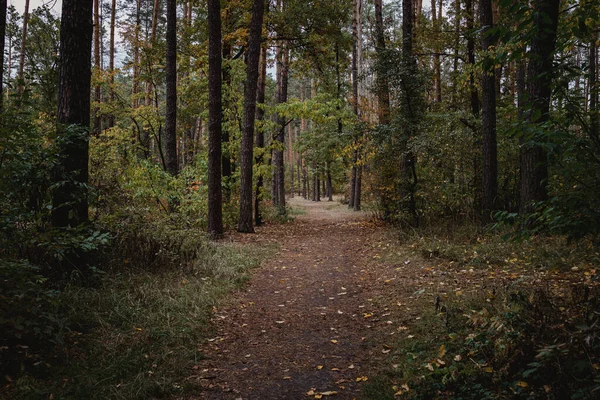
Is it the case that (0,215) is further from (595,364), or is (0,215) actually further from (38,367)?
(595,364)

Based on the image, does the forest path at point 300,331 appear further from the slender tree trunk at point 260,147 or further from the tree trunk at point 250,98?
the slender tree trunk at point 260,147

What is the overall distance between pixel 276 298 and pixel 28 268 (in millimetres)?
3732

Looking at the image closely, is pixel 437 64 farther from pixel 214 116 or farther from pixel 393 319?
pixel 393 319

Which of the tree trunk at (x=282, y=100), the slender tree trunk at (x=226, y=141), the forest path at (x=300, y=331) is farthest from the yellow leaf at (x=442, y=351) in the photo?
the tree trunk at (x=282, y=100)

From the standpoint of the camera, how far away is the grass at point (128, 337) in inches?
130

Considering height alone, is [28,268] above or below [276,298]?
above


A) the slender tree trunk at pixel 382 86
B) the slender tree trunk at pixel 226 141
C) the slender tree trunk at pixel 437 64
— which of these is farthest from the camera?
the slender tree trunk at pixel 437 64

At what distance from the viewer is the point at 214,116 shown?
35.4 ft

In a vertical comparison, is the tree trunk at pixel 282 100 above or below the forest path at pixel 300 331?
above

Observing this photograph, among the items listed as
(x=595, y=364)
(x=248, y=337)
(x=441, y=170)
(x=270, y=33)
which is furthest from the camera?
(x=270, y=33)

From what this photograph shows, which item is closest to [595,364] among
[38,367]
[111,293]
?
[38,367]

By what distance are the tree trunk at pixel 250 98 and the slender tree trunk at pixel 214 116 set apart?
104 cm

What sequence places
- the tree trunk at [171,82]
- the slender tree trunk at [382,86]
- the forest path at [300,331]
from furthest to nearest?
the tree trunk at [171,82] < the slender tree trunk at [382,86] < the forest path at [300,331]

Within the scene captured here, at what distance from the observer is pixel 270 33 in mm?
14602
